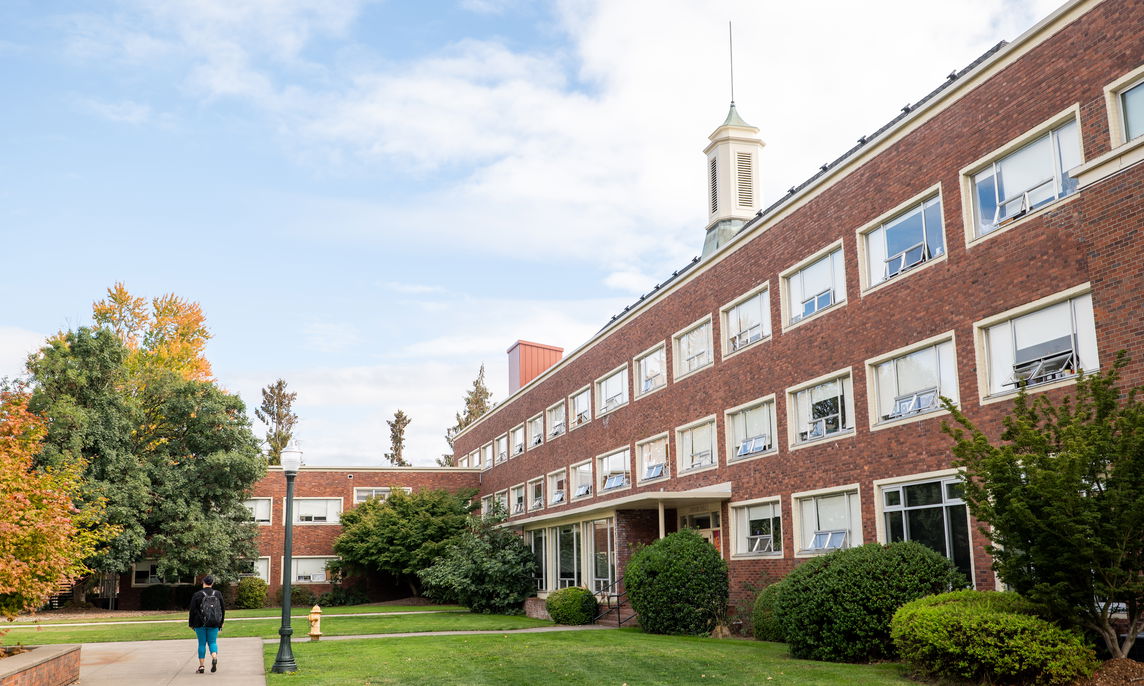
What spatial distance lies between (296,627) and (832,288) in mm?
16610

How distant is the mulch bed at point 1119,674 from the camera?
10703 millimetres

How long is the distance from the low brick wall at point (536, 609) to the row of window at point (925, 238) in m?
7.47

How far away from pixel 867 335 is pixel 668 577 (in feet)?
22.8

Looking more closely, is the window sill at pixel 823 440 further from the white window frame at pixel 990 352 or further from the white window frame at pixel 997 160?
the white window frame at pixel 997 160

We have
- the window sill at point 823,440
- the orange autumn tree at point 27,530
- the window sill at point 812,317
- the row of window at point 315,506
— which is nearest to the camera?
the orange autumn tree at point 27,530

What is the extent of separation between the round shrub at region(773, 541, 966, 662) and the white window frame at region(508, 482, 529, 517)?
26351 millimetres

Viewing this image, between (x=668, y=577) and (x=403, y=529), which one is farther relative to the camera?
(x=403, y=529)

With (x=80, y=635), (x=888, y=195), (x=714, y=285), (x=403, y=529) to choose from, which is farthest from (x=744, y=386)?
(x=403, y=529)

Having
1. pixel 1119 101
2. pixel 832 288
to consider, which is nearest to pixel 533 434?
pixel 832 288

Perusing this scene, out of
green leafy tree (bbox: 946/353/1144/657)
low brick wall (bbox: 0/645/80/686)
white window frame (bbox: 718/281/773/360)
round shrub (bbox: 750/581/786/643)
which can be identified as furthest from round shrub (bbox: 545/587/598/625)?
green leafy tree (bbox: 946/353/1144/657)

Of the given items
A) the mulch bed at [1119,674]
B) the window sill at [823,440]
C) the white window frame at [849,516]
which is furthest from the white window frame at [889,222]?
the mulch bed at [1119,674]

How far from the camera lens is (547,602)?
1091 inches

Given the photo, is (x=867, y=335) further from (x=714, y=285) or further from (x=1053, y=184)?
(x=714, y=285)

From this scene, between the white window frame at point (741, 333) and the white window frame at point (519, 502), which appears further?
the white window frame at point (519, 502)
